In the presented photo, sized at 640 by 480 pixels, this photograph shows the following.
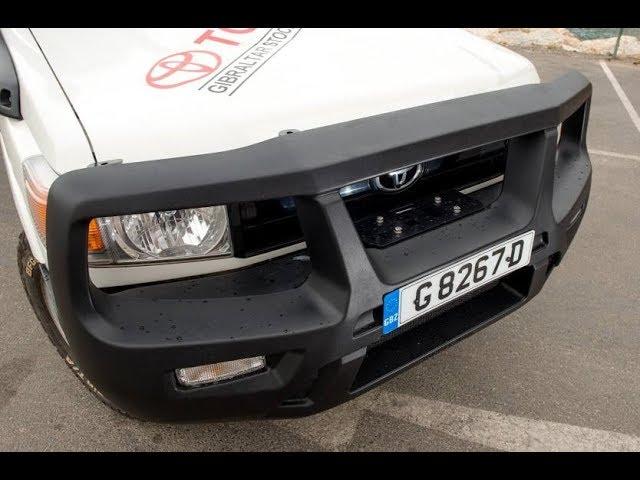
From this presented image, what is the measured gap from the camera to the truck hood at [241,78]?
1534 mm

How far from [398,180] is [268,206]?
1.41 feet

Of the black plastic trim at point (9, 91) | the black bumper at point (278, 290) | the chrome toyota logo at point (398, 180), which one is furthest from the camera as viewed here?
the black plastic trim at point (9, 91)

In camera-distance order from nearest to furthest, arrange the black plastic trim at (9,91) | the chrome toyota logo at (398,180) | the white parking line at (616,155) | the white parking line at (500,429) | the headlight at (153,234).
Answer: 1. the headlight at (153,234)
2. the chrome toyota logo at (398,180)
3. the black plastic trim at (9,91)
4. the white parking line at (500,429)
5. the white parking line at (616,155)

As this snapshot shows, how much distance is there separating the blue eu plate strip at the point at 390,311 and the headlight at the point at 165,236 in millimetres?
448

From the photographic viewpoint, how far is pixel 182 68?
5.93 ft

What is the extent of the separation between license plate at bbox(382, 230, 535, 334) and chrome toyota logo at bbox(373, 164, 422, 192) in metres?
0.31

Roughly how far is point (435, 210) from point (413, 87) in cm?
41

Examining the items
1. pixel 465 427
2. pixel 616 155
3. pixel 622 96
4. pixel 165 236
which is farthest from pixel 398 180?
pixel 622 96

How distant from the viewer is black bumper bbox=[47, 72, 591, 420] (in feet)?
4.17

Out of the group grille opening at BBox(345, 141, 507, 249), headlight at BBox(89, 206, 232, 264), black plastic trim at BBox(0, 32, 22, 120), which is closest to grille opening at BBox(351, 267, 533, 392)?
grille opening at BBox(345, 141, 507, 249)

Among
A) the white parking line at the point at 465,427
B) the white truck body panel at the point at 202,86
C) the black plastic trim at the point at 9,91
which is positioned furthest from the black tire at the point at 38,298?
the white parking line at the point at 465,427

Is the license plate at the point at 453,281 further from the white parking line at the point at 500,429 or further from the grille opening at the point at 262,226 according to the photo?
the white parking line at the point at 500,429

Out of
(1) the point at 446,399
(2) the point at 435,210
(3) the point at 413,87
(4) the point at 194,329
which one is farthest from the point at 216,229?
(1) the point at 446,399

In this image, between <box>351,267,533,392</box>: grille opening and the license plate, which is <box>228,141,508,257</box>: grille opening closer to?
the license plate
